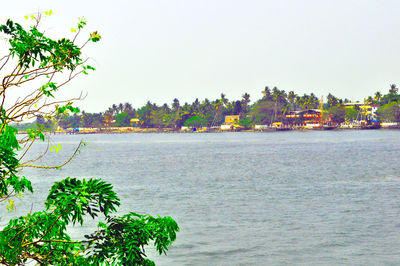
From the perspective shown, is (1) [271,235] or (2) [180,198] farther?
(2) [180,198]

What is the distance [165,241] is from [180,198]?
129 feet

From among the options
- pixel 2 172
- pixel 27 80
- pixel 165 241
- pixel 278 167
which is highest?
pixel 27 80

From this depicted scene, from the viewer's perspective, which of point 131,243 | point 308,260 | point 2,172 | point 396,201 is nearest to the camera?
point 2,172

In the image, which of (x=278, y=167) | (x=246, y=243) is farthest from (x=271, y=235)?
(x=278, y=167)

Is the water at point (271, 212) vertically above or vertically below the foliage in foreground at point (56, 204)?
below

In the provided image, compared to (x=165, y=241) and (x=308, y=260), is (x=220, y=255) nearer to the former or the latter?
(x=308, y=260)

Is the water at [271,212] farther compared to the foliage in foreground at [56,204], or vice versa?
the water at [271,212]

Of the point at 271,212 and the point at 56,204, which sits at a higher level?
the point at 56,204

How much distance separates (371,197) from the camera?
45.2 metres

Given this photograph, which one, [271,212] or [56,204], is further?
[271,212]

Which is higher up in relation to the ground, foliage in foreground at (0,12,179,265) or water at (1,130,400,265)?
foliage in foreground at (0,12,179,265)

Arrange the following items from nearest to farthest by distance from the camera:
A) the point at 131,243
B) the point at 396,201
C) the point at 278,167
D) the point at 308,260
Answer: the point at 131,243, the point at 308,260, the point at 396,201, the point at 278,167

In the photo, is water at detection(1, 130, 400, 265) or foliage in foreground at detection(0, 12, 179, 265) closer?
foliage in foreground at detection(0, 12, 179, 265)

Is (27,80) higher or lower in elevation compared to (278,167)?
higher
